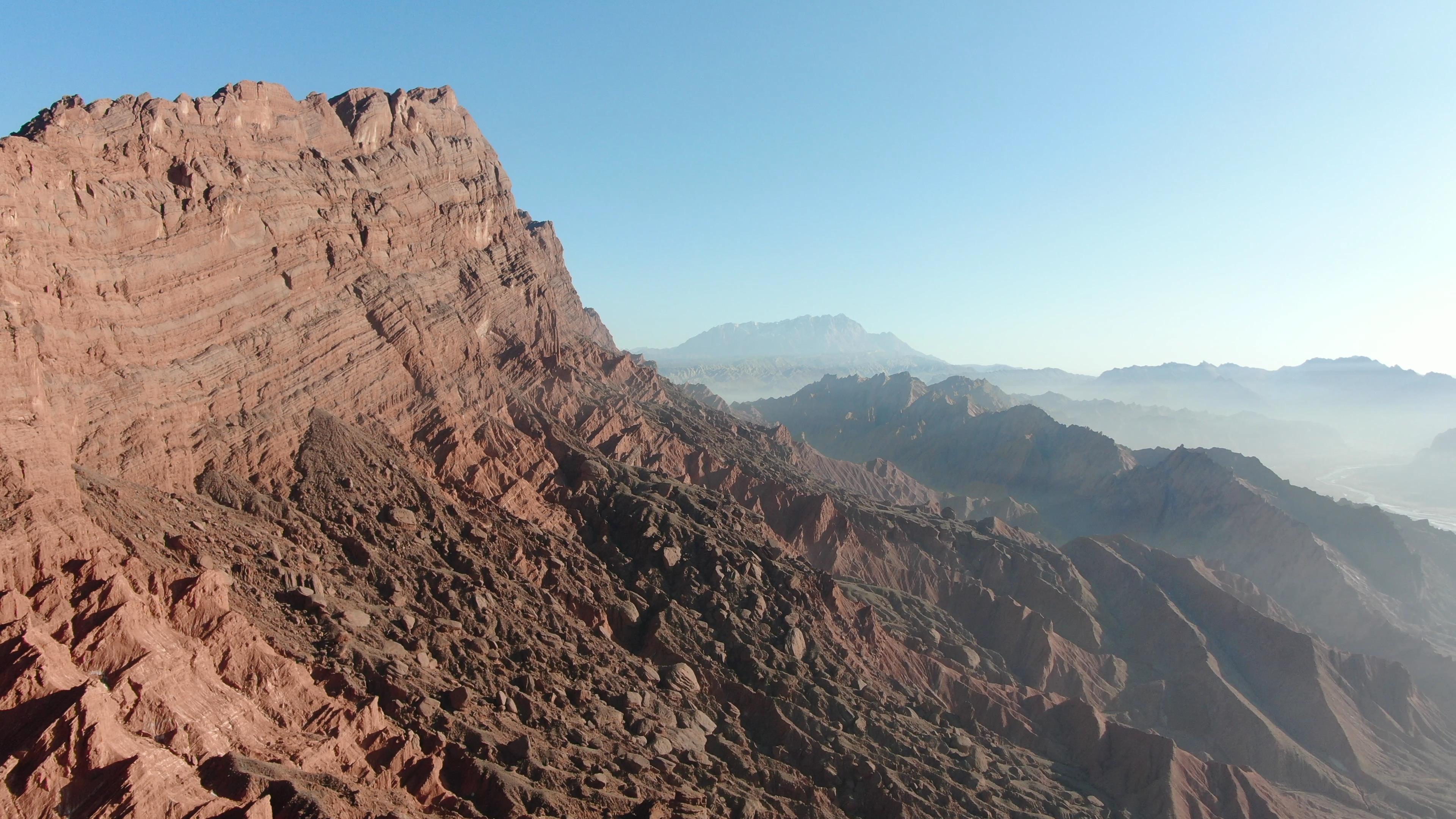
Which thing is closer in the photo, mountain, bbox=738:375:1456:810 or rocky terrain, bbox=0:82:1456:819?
rocky terrain, bbox=0:82:1456:819

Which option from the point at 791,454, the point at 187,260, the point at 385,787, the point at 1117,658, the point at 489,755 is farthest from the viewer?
the point at 791,454

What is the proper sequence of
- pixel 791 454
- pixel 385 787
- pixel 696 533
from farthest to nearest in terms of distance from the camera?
pixel 791 454 → pixel 696 533 → pixel 385 787

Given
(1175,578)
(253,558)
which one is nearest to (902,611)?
(1175,578)

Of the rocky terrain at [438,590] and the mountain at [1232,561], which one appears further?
the mountain at [1232,561]

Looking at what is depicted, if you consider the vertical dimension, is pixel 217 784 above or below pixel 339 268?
below

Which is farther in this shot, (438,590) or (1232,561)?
(1232,561)

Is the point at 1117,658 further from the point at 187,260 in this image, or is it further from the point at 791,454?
the point at 187,260

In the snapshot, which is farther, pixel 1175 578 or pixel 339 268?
pixel 1175 578

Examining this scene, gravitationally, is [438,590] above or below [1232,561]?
above
